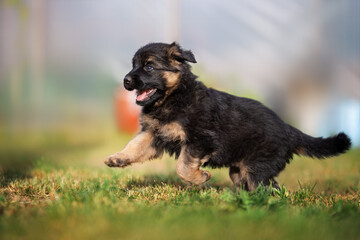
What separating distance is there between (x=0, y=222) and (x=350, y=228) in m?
2.22

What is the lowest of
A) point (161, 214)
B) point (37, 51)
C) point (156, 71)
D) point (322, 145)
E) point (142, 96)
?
point (161, 214)

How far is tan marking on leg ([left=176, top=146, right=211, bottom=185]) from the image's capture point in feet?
11.5

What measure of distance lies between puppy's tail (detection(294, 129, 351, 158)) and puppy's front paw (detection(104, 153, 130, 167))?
5.74 ft

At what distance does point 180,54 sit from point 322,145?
169 cm

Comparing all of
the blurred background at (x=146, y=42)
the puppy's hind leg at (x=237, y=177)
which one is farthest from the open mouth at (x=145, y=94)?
the blurred background at (x=146, y=42)

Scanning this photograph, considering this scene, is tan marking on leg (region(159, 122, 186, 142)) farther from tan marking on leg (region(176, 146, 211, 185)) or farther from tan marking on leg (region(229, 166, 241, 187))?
tan marking on leg (region(229, 166, 241, 187))

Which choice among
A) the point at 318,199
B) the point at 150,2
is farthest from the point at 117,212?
the point at 150,2

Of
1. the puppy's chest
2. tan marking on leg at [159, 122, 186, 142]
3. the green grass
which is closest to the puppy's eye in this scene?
the puppy's chest

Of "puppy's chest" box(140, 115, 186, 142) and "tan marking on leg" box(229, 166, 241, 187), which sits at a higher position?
"puppy's chest" box(140, 115, 186, 142)

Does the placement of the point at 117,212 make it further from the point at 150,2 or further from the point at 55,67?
the point at 150,2

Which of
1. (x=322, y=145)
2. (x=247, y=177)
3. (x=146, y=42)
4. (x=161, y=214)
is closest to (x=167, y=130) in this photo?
(x=247, y=177)

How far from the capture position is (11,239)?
2154mm

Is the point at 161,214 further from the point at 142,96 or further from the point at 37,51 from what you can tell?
the point at 37,51

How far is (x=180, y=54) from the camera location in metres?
3.84
